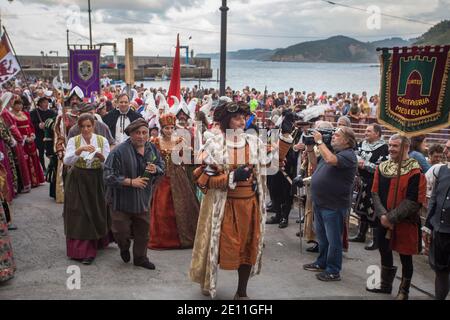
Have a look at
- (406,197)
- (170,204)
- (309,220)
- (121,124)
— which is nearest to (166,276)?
(170,204)

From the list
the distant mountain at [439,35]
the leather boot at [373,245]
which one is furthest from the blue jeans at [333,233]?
the distant mountain at [439,35]

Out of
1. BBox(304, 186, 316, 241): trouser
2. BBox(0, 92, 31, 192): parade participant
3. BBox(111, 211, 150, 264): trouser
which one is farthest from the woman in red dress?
BBox(304, 186, 316, 241): trouser

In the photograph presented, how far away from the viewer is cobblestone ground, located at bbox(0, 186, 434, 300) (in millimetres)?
4660

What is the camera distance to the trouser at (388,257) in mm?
4629

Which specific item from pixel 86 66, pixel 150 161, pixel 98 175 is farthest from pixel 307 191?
pixel 86 66

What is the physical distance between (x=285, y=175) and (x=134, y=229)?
2676 millimetres

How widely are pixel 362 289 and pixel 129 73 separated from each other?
679 cm

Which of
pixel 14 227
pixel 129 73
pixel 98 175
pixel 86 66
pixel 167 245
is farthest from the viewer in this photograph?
pixel 129 73

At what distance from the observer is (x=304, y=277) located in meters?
5.22

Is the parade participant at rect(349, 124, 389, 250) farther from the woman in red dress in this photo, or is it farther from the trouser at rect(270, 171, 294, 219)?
the woman in red dress

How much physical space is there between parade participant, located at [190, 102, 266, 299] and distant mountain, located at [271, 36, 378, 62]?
95.6 m

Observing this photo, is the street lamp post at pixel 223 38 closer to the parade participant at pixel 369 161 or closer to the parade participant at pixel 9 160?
the parade participant at pixel 369 161

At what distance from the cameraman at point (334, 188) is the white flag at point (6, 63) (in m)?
4.29

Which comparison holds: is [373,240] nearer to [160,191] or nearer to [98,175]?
[160,191]
